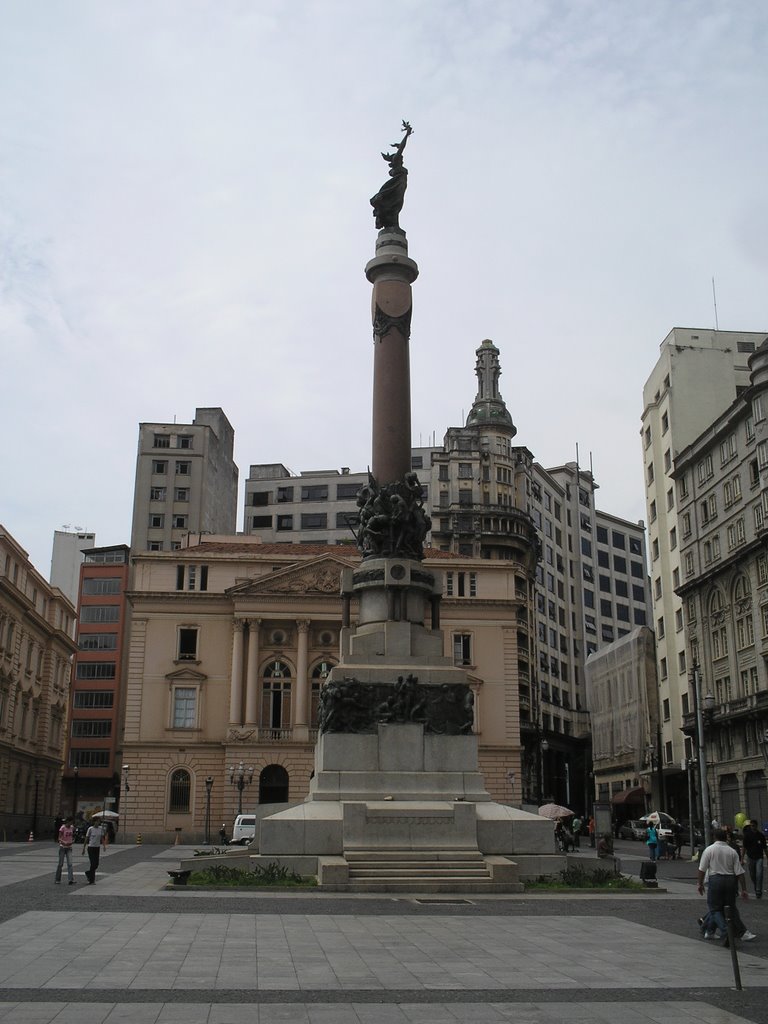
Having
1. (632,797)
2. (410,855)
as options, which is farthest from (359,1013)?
(632,797)

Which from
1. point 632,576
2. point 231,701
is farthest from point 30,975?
point 632,576

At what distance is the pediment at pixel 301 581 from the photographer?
219ft

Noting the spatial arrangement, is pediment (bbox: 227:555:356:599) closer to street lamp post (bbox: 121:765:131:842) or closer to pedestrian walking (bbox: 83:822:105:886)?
street lamp post (bbox: 121:765:131:842)

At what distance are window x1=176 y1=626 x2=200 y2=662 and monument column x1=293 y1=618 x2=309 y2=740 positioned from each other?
6.44 metres

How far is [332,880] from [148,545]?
79.4 m

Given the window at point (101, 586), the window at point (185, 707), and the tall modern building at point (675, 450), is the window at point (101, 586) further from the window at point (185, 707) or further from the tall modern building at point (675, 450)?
the tall modern building at point (675, 450)

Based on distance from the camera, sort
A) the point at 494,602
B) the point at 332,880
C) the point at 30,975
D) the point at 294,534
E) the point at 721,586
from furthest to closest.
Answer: the point at 294,534
the point at 494,602
the point at 721,586
the point at 332,880
the point at 30,975

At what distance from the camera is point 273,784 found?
213ft

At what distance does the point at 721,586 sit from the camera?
207 ft

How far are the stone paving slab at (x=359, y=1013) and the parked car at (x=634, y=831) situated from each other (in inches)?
2211

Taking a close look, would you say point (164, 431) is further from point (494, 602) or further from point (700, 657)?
point (700, 657)

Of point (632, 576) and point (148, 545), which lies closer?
point (148, 545)

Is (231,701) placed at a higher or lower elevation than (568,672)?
lower

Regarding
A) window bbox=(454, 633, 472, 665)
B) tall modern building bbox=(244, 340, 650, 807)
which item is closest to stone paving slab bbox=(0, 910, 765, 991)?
window bbox=(454, 633, 472, 665)
